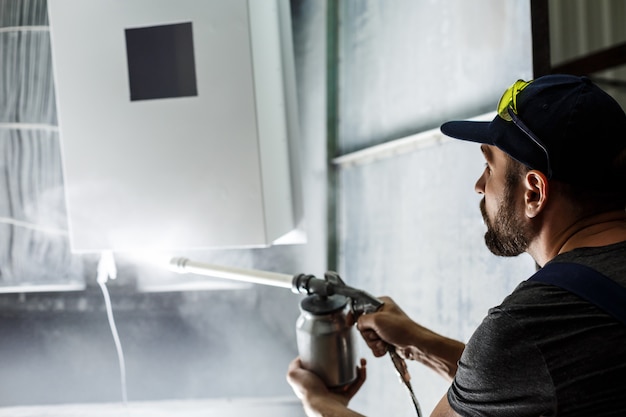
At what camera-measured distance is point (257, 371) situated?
165cm

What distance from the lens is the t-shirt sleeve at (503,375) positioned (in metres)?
0.61

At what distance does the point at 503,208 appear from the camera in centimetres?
77

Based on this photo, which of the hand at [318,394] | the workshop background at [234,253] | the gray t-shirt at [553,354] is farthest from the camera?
the workshop background at [234,253]

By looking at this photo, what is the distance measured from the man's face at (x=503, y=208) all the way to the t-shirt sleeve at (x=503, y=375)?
0.16 m

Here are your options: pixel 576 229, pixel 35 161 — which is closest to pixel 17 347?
pixel 35 161

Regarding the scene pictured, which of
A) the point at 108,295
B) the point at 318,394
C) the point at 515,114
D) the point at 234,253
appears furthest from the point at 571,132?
the point at 108,295

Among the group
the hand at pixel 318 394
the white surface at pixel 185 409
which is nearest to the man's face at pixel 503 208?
the hand at pixel 318 394

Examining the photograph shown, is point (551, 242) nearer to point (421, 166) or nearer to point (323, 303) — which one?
point (323, 303)

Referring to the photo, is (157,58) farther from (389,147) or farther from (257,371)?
(257,371)

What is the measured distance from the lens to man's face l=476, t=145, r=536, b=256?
76cm

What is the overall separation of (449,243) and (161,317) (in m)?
0.90

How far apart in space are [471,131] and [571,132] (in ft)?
0.57

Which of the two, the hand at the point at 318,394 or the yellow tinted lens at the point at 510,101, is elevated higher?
the yellow tinted lens at the point at 510,101

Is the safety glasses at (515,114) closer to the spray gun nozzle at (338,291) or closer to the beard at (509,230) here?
the beard at (509,230)
